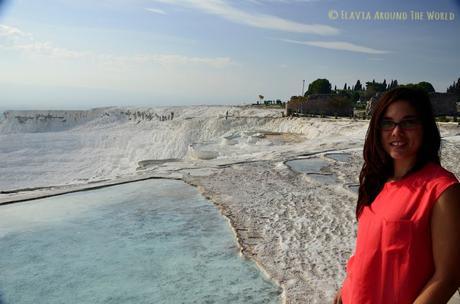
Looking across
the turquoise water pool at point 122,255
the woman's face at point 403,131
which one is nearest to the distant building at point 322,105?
the turquoise water pool at point 122,255

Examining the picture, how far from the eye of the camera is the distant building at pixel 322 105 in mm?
35188

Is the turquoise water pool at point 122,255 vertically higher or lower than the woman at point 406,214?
lower

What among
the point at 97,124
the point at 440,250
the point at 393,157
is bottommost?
the point at 97,124

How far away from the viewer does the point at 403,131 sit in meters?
1.48

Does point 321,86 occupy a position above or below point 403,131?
above

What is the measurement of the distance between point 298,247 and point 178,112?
56095 millimetres

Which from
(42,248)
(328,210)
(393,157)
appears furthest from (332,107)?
(393,157)

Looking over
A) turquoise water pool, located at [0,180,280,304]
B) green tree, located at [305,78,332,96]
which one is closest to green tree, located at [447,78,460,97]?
green tree, located at [305,78,332,96]

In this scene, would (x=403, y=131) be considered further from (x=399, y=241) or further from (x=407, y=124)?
(x=399, y=241)

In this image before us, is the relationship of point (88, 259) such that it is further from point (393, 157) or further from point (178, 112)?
point (178, 112)

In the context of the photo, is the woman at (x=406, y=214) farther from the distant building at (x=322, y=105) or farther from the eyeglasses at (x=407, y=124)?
the distant building at (x=322, y=105)

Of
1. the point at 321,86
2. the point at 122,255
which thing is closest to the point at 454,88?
the point at 321,86

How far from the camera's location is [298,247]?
5.39 metres

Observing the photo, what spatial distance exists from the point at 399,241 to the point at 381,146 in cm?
44
